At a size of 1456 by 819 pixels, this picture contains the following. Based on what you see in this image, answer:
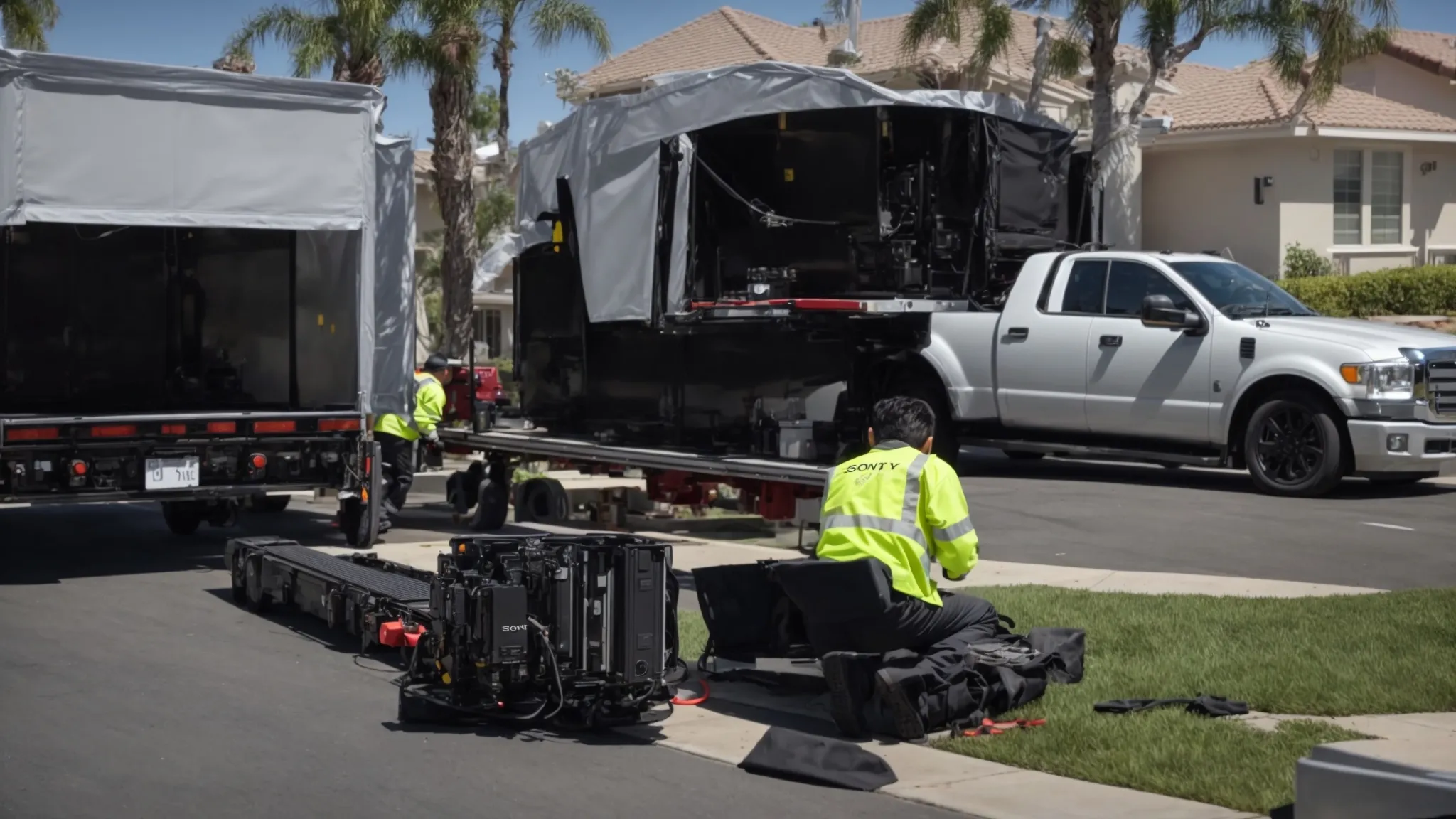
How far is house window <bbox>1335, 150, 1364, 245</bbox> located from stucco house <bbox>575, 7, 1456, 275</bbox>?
0.02 meters

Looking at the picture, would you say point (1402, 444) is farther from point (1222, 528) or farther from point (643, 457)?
point (643, 457)

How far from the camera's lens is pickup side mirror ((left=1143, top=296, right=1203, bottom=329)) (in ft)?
44.5

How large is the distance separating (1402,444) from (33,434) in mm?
10246

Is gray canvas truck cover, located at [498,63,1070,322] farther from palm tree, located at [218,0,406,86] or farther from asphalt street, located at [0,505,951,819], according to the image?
palm tree, located at [218,0,406,86]

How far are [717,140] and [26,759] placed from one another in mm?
7878

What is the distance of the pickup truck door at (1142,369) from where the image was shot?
1370 cm

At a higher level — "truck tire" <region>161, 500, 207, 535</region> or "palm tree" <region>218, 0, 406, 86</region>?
"palm tree" <region>218, 0, 406, 86</region>

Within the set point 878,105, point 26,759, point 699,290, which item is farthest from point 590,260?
point 26,759

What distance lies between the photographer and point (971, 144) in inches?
513

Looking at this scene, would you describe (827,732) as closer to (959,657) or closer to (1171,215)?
(959,657)

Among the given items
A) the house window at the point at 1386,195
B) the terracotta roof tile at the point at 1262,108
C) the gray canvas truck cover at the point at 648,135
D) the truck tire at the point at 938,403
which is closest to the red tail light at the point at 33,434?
the gray canvas truck cover at the point at 648,135

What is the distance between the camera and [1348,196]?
3056 centimetres

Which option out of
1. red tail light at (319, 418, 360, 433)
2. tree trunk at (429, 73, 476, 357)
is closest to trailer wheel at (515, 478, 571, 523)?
red tail light at (319, 418, 360, 433)

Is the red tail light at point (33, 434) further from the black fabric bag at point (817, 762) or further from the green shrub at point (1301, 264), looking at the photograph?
the green shrub at point (1301, 264)
